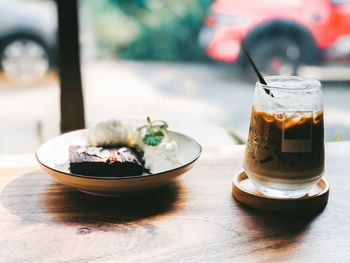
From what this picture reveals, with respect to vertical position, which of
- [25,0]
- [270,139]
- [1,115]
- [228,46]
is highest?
[25,0]

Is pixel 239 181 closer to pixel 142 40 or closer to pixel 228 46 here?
pixel 228 46

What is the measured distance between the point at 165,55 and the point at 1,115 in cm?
216

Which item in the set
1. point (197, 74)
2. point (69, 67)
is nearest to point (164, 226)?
point (69, 67)

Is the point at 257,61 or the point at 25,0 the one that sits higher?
the point at 25,0

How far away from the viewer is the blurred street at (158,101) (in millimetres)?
2953

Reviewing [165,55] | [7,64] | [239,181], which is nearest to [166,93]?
[165,55]

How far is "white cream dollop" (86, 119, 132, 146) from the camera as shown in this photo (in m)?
1.02

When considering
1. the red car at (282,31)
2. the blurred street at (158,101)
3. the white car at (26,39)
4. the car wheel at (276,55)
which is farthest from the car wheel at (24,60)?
the car wheel at (276,55)

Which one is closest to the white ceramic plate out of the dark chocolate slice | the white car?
the dark chocolate slice

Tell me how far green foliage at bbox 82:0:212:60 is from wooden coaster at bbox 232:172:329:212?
149 inches

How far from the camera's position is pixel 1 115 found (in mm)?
3137

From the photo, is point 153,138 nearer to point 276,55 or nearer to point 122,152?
point 122,152

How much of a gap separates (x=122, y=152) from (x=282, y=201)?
37 centimetres

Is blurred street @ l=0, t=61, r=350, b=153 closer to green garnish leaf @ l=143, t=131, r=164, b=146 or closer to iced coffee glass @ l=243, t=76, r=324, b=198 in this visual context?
green garnish leaf @ l=143, t=131, r=164, b=146
